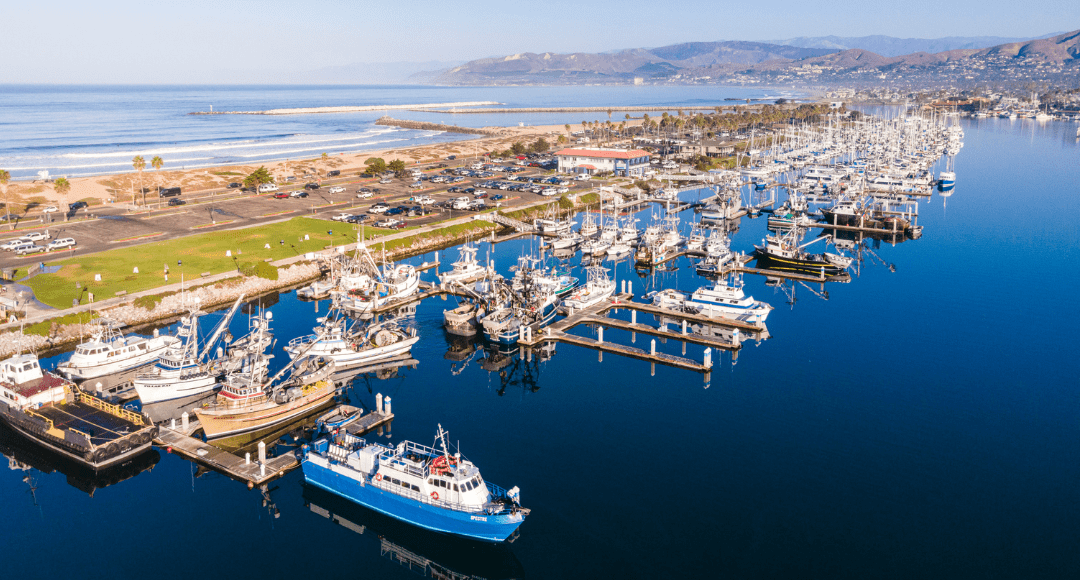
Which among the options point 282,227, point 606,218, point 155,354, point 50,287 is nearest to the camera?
point 155,354

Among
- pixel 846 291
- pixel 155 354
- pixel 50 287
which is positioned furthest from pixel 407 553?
pixel 846 291

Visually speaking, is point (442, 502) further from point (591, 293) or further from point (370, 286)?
point (370, 286)

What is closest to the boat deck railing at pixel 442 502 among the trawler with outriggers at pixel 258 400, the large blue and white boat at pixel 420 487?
the large blue and white boat at pixel 420 487

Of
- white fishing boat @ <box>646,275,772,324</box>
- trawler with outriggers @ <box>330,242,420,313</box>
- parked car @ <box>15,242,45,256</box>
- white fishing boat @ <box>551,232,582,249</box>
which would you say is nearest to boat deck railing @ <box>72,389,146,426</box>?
trawler with outriggers @ <box>330,242,420,313</box>

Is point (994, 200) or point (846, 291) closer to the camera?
point (846, 291)

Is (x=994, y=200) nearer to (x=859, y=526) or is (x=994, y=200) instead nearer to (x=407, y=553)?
(x=859, y=526)

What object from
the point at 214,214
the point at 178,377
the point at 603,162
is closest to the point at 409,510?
the point at 178,377

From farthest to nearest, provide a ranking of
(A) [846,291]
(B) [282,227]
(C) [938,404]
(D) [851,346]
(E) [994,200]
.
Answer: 1. (E) [994,200]
2. (B) [282,227]
3. (A) [846,291]
4. (D) [851,346]
5. (C) [938,404]
